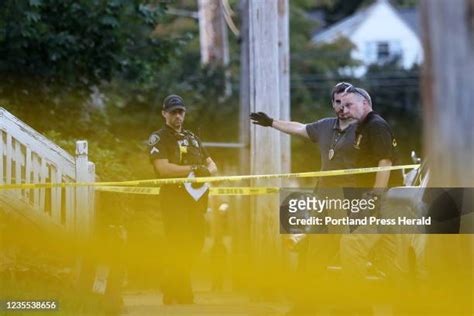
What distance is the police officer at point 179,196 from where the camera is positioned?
1162 centimetres

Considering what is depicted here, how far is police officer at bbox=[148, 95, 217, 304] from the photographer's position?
38.1 feet

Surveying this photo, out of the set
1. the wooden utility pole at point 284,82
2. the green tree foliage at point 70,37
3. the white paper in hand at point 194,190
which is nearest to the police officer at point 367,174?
the white paper in hand at point 194,190

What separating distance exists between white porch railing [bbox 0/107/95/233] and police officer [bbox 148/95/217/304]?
964 mm

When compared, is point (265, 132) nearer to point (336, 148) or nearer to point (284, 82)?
point (336, 148)

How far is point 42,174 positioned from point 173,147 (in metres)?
1.46

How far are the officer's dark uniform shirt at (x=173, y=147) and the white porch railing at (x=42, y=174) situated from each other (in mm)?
894

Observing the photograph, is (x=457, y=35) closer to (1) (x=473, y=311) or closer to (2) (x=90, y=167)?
(1) (x=473, y=311)

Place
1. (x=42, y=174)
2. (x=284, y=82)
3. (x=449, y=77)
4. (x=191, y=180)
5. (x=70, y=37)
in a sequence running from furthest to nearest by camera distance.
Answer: (x=70, y=37) < (x=284, y=82) < (x=42, y=174) < (x=191, y=180) < (x=449, y=77)

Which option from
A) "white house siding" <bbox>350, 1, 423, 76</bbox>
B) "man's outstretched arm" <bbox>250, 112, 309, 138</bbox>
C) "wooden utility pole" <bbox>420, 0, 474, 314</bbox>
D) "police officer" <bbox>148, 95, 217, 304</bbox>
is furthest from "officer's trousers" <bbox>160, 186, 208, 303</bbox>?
"white house siding" <bbox>350, 1, 423, 76</bbox>

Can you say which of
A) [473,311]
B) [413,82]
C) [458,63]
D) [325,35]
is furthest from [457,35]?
[325,35]

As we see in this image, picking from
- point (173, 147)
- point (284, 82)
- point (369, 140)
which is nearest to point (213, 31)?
point (284, 82)

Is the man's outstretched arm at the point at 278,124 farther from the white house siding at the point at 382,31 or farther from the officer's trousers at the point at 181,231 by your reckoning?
the white house siding at the point at 382,31

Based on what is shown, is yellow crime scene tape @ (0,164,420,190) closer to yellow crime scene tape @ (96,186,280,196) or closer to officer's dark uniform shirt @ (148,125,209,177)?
yellow crime scene tape @ (96,186,280,196)

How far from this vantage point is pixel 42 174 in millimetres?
12430
